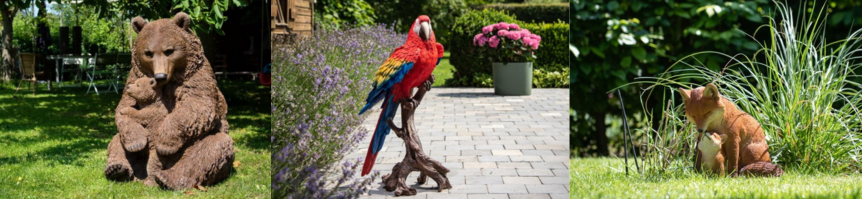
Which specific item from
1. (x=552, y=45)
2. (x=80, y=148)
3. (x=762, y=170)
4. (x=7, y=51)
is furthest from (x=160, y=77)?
(x=7, y=51)

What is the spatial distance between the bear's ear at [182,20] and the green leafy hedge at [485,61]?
20.3ft

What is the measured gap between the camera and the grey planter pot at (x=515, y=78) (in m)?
8.48

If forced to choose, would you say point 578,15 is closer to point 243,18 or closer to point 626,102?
point 626,102

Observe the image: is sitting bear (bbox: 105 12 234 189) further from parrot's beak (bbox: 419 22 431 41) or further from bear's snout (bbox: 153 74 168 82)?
parrot's beak (bbox: 419 22 431 41)

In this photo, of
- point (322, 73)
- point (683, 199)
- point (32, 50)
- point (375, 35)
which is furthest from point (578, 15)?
point (32, 50)

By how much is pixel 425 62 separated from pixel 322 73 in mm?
1578

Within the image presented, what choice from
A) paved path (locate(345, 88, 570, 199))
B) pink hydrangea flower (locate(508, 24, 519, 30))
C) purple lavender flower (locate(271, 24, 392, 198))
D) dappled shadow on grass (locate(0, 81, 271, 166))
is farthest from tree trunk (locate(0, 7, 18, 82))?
purple lavender flower (locate(271, 24, 392, 198))

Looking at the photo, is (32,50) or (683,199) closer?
(683,199)

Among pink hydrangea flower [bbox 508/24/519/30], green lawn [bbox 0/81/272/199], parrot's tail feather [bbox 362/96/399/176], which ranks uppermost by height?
pink hydrangea flower [bbox 508/24/519/30]

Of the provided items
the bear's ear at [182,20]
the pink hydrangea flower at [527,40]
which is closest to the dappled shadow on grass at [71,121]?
the bear's ear at [182,20]

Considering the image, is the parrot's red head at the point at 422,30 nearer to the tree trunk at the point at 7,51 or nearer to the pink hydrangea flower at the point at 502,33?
the pink hydrangea flower at the point at 502,33

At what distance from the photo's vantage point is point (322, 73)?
439cm

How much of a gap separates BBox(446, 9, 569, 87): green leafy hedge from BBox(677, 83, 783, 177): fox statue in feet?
20.9

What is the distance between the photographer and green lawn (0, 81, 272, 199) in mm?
3762
